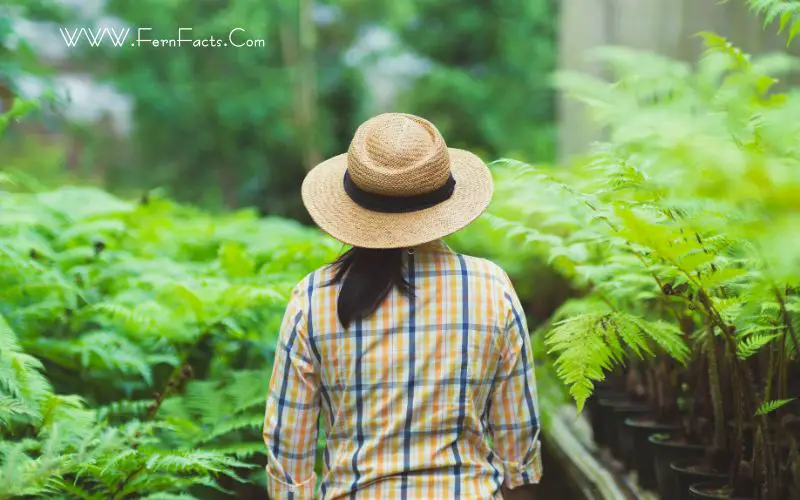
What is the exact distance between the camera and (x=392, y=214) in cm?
186

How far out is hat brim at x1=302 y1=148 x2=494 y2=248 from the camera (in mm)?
1815

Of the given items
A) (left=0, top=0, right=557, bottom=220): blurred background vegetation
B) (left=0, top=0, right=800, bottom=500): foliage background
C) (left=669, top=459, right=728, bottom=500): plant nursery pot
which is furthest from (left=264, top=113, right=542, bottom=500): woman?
(left=0, top=0, right=557, bottom=220): blurred background vegetation

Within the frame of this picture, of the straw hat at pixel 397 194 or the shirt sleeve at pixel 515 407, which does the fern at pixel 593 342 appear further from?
the straw hat at pixel 397 194

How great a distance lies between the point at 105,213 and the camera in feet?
12.2

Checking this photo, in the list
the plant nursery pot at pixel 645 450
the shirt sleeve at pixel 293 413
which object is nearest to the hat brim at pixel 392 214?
the shirt sleeve at pixel 293 413

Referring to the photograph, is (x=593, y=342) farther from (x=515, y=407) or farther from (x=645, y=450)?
(x=645, y=450)

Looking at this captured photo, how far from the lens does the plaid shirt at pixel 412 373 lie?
71.2 inches

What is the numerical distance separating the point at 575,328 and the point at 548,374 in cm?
149

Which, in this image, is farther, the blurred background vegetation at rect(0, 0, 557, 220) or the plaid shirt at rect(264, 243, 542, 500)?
the blurred background vegetation at rect(0, 0, 557, 220)

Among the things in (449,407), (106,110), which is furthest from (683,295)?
(106,110)

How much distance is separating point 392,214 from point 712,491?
1333 mm

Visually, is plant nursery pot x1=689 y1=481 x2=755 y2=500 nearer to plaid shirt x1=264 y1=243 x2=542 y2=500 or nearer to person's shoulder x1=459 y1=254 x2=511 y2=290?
plaid shirt x1=264 y1=243 x2=542 y2=500

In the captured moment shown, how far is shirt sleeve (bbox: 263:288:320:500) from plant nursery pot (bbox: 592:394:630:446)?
1.66 m

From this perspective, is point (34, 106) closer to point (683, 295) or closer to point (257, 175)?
point (683, 295)
